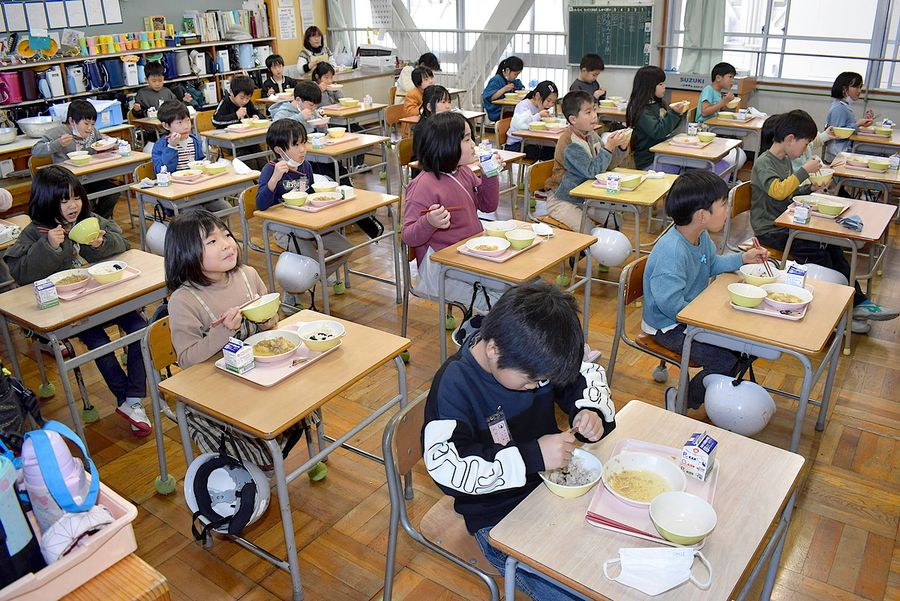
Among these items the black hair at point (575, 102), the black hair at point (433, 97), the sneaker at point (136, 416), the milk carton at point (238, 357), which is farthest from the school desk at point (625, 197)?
the sneaker at point (136, 416)

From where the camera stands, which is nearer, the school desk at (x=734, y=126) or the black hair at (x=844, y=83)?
the black hair at (x=844, y=83)

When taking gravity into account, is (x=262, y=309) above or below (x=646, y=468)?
above

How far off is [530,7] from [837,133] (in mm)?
4549

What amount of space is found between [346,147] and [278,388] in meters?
3.40

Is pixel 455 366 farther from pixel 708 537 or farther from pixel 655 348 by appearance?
pixel 655 348

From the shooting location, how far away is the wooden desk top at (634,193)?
12.4 ft

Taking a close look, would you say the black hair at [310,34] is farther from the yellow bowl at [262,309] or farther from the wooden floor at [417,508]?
the yellow bowl at [262,309]

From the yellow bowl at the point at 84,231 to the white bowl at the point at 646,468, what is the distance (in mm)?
2407

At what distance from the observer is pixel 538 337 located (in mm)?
1521

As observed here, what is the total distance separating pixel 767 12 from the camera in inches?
287

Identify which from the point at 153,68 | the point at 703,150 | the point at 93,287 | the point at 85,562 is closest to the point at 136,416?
the point at 93,287

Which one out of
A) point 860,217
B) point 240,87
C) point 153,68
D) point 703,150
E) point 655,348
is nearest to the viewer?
point 655,348

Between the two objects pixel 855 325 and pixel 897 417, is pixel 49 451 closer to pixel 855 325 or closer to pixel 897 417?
pixel 897 417

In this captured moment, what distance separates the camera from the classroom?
1.47 m
